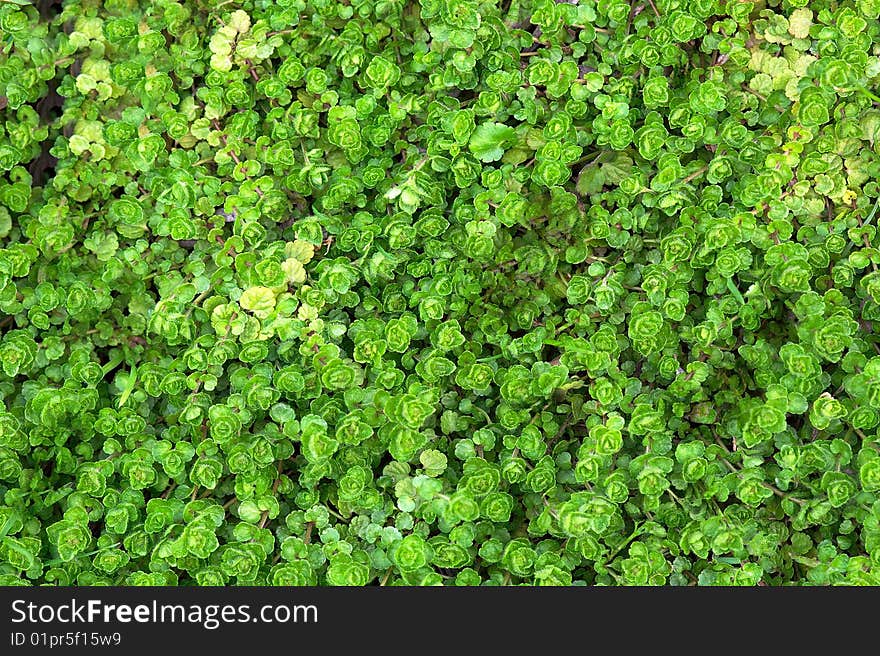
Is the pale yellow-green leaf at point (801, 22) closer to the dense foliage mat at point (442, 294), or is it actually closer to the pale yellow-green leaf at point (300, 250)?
the dense foliage mat at point (442, 294)

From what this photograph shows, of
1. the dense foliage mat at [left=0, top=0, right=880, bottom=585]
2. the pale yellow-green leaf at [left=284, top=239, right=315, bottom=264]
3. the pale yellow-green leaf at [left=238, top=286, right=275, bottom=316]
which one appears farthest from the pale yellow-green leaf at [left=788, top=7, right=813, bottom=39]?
the pale yellow-green leaf at [left=238, top=286, right=275, bottom=316]

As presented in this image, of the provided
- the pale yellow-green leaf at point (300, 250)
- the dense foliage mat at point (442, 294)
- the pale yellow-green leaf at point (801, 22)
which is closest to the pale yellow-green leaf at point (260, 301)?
the dense foliage mat at point (442, 294)

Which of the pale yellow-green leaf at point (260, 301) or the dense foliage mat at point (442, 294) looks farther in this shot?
the pale yellow-green leaf at point (260, 301)

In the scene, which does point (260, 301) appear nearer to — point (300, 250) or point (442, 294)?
point (300, 250)

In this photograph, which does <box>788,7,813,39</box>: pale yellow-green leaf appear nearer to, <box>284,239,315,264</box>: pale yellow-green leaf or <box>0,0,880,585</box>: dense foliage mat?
<box>0,0,880,585</box>: dense foliage mat

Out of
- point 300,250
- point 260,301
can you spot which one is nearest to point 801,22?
point 300,250

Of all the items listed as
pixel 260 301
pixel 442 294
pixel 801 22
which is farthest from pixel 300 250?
pixel 801 22

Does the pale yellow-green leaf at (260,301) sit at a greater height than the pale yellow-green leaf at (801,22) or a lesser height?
lesser

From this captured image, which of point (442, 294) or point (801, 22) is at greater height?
point (801, 22)
